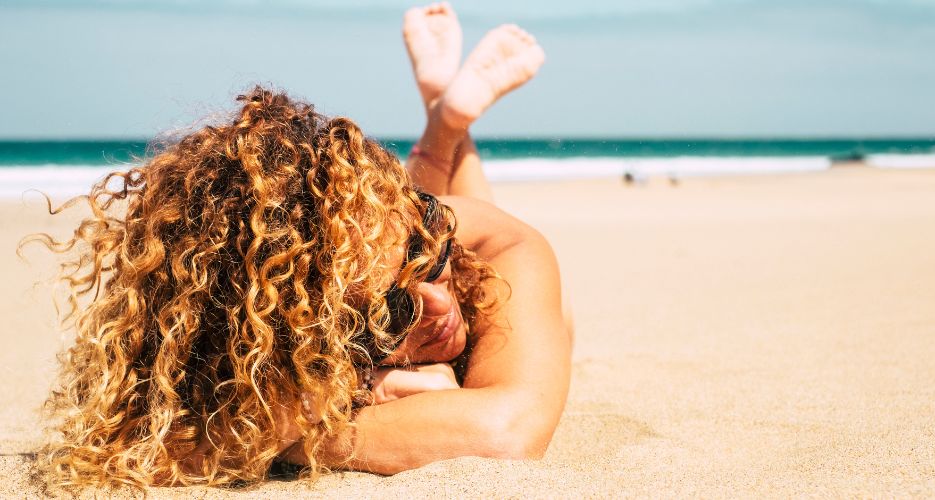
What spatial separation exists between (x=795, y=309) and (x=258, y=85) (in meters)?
3.70

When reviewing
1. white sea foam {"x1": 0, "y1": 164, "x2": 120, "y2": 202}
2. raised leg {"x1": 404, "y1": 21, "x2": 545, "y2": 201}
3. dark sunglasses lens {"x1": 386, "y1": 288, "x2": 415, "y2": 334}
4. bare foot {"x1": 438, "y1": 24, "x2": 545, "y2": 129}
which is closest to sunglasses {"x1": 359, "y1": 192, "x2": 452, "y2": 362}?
dark sunglasses lens {"x1": 386, "y1": 288, "x2": 415, "y2": 334}

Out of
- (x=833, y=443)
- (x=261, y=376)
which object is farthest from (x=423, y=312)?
(x=833, y=443)

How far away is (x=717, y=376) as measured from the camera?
3.46 meters

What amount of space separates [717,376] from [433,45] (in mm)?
2369

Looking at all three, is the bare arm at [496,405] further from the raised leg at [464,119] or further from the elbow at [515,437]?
the raised leg at [464,119]

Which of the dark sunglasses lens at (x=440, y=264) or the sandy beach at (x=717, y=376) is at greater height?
the dark sunglasses lens at (x=440, y=264)

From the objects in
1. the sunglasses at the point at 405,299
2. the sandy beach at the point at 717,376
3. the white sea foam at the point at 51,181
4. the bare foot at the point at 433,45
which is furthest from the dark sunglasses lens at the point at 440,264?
the white sea foam at the point at 51,181

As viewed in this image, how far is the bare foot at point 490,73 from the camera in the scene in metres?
3.80

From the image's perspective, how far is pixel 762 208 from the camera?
1310cm

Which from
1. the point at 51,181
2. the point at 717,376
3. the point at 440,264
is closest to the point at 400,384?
the point at 440,264

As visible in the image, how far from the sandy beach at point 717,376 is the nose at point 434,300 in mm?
419

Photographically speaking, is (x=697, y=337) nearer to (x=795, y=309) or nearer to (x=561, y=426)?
(x=795, y=309)

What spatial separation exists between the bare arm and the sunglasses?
0.18 meters

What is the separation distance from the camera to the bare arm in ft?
7.07
